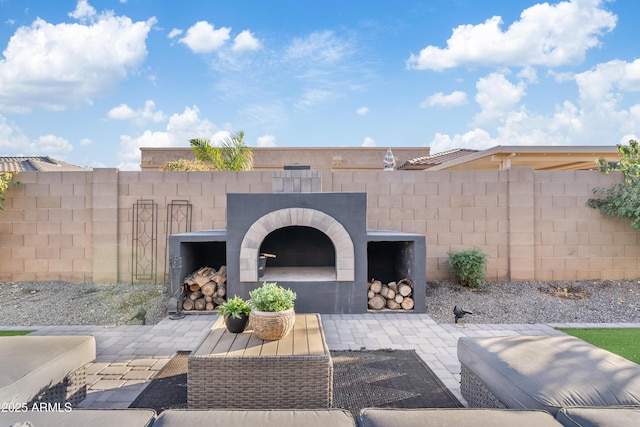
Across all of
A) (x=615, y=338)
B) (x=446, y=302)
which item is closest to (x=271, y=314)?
(x=446, y=302)

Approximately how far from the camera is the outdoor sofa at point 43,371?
237 cm

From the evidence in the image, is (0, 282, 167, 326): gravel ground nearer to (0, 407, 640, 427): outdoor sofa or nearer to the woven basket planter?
the woven basket planter

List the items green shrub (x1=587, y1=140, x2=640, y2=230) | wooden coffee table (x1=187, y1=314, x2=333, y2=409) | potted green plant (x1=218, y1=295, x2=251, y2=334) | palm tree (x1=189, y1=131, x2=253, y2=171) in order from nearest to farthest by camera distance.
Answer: wooden coffee table (x1=187, y1=314, x2=333, y2=409) < potted green plant (x1=218, y1=295, x2=251, y2=334) < green shrub (x1=587, y1=140, x2=640, y2=230) < palm tree (x1=189, y1=131, x2=253, y2=171)

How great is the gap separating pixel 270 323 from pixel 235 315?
457mm

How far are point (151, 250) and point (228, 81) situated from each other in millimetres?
5659

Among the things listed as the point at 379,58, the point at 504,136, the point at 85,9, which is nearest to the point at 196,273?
the point at 85,9

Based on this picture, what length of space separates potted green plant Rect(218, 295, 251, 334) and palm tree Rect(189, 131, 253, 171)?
7633mm

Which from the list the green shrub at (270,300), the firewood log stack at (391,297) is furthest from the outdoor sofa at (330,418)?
the firewood log stack at (391,297)

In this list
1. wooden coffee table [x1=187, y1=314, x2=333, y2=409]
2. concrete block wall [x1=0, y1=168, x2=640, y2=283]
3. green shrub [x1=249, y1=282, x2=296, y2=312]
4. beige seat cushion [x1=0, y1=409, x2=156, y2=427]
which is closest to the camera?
beige seat cushion [x1=0, y1=409, x2=156, y2=427]

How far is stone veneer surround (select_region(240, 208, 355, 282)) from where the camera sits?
593 centimetres

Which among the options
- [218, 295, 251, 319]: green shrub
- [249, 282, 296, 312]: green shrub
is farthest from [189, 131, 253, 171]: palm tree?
[249, 282, 296, 312]: green shrub

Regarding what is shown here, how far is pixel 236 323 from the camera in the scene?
11.6 feet

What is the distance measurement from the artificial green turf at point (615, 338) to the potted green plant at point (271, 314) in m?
4.08

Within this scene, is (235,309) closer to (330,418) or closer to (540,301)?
(330,418)
